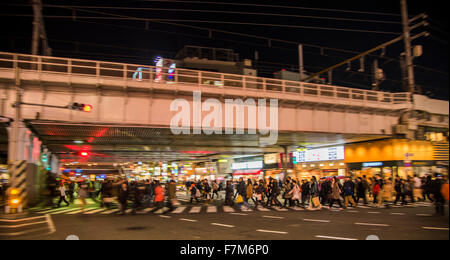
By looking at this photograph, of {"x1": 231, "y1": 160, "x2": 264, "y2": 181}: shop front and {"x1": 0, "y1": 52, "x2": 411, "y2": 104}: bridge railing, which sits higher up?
{"x1": 0, "y1": 52, "x2": 411, "y2": 104}: bridge railing

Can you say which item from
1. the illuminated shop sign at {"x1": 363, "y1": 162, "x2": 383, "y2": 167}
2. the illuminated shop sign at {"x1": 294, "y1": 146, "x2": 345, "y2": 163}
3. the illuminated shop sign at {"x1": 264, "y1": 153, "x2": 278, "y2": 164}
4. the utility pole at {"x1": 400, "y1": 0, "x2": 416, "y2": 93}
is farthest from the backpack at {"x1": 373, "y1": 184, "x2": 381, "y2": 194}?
the illuminated shop sign at {"x1": 264, "y1": 153, "x2": 278, "y2": 164}

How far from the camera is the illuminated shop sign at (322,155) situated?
35191 millimetres

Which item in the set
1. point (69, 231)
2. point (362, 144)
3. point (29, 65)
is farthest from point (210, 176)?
point (69, 231)

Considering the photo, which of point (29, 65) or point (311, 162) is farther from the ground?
point (29, 65)

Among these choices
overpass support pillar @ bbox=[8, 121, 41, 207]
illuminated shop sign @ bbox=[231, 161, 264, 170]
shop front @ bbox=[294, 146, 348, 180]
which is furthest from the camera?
illuminated shop sign @ bbox=[231, 161, 264, 170]

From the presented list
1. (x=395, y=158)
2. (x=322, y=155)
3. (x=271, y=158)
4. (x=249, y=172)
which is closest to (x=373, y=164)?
(x=395, y=158)

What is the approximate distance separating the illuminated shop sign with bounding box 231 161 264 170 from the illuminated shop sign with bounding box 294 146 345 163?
422 inches

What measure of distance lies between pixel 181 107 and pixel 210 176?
43.7 m

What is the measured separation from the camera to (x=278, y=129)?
73.8ft

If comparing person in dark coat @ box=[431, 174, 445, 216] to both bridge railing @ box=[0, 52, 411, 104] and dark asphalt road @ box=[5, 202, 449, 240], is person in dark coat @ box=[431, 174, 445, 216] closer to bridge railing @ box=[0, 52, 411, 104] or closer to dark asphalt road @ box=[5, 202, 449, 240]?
dark asphalt road @ box=[5, 202, 449, 240]

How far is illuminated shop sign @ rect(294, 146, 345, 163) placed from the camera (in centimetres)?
3519

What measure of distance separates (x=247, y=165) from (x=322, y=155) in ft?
65.7

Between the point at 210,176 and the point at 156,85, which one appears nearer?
the point at 156,85
